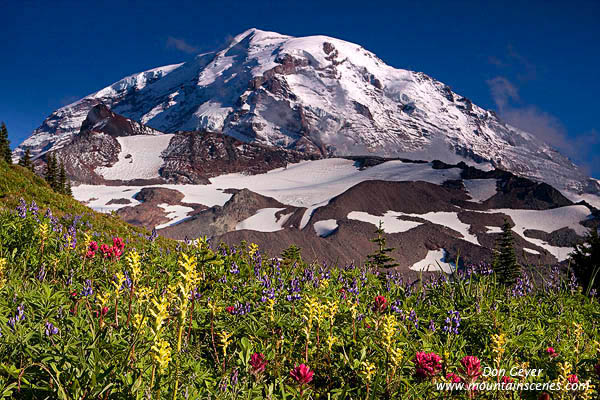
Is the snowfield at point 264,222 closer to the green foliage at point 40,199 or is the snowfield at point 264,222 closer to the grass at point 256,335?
the green foliage at point 40,199

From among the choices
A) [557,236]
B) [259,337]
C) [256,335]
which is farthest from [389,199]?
[256,335]

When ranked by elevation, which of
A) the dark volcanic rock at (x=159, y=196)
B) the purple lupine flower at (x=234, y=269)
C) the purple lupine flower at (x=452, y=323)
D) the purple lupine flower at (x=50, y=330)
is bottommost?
the purple lupine flower at (x=452, y=323)

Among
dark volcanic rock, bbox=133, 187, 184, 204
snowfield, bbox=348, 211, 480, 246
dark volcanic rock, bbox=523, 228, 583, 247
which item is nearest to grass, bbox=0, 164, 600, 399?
snowfield, bbox=348, 211, 480, 246

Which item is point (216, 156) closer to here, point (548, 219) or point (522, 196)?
point (522, 196)

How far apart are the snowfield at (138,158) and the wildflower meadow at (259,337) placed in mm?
152904

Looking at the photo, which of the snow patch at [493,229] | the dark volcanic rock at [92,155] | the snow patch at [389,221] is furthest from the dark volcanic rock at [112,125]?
the snow patch at [493,229]

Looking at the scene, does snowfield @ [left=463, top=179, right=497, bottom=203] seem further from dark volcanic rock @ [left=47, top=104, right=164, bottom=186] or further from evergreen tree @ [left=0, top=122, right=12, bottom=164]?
dark volcanic rock @ [left=47, top=104, right=164, bottom=186]

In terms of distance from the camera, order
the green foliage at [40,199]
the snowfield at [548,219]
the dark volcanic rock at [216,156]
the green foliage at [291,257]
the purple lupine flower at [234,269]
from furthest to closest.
Result: the dark volcanic rock at [216,156] < the snowfield at [548,219] < the green foliage at [40,199] < the green foliage at [291,257] < the purple lupine flower at [234,269]

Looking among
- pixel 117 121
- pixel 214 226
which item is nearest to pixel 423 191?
pixel 214 226

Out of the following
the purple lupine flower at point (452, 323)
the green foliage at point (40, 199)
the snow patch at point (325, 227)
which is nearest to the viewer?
the purple lupine flower at point (452, 323)

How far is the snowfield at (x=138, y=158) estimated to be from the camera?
146375 millimetres

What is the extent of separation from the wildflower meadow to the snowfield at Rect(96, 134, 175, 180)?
502ft

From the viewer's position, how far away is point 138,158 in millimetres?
159250

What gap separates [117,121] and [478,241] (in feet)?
621
